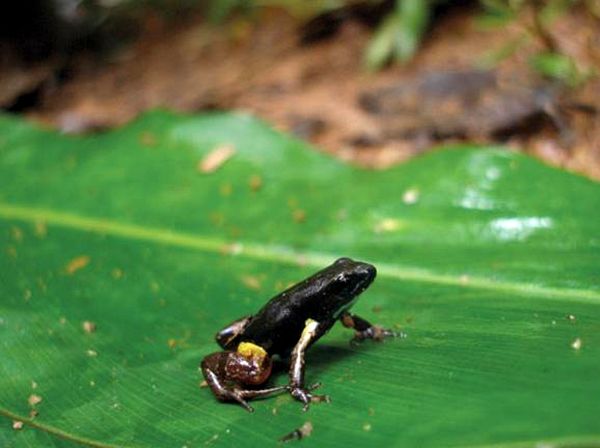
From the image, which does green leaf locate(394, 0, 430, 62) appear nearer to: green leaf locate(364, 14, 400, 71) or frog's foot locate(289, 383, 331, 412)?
green leaf locate(364, 14, 400, 71)

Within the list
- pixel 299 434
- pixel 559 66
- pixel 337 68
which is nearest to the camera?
pixel 299 434

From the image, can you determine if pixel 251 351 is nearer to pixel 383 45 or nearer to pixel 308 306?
pixel 308 306

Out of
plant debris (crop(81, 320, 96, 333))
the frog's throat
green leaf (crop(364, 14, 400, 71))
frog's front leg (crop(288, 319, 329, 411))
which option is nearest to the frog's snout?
frog's front leg (crop(288, 319, 329, 411))

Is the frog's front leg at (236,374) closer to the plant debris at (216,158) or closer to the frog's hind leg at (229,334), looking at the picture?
the frog's hind leg at (229,334)

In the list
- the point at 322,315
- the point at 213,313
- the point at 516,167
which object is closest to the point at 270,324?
the point at 322,315

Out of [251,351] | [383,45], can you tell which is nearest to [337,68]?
[383,45]

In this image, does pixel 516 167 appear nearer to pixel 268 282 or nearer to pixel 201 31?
pixel 268 282

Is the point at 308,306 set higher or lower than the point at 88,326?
higher
